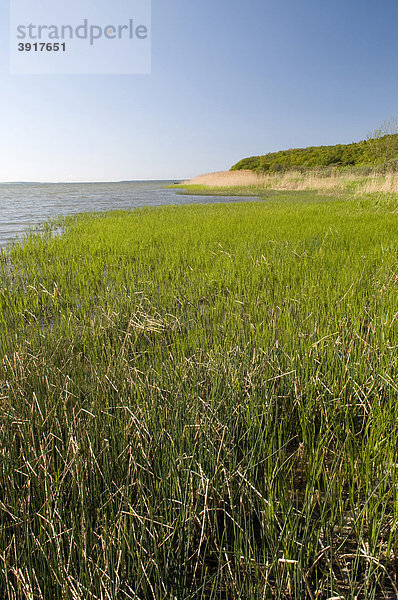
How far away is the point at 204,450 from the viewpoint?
1.54m

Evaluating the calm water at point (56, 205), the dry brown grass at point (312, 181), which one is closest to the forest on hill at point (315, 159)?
the dry brown grass at point (312, 181)

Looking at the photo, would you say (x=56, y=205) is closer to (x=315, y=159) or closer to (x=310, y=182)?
(x=310, y=182)

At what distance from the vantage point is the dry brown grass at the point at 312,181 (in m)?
15.6

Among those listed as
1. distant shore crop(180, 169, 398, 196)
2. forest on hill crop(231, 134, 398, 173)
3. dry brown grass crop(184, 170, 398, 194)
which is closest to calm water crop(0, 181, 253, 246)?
distant shore crop(180, 169, 398, 196)

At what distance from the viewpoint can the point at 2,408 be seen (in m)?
1.78

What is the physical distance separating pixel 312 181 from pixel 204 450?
28508mm

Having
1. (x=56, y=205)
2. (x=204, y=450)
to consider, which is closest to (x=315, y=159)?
(x=56, y=205)

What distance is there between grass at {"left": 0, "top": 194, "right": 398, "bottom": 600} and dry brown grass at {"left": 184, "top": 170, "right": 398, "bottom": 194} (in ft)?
42.3

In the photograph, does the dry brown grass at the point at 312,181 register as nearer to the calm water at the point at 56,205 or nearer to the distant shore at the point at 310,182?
the distant shore at the point at 310,182

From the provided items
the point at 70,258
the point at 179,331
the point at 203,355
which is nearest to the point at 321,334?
the point at 203,355

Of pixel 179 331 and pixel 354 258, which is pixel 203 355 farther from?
pixel 354 258

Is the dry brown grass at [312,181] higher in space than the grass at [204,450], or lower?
higher

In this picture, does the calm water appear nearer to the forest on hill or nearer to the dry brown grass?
the dry brown grass

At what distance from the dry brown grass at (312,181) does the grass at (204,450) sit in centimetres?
1288
